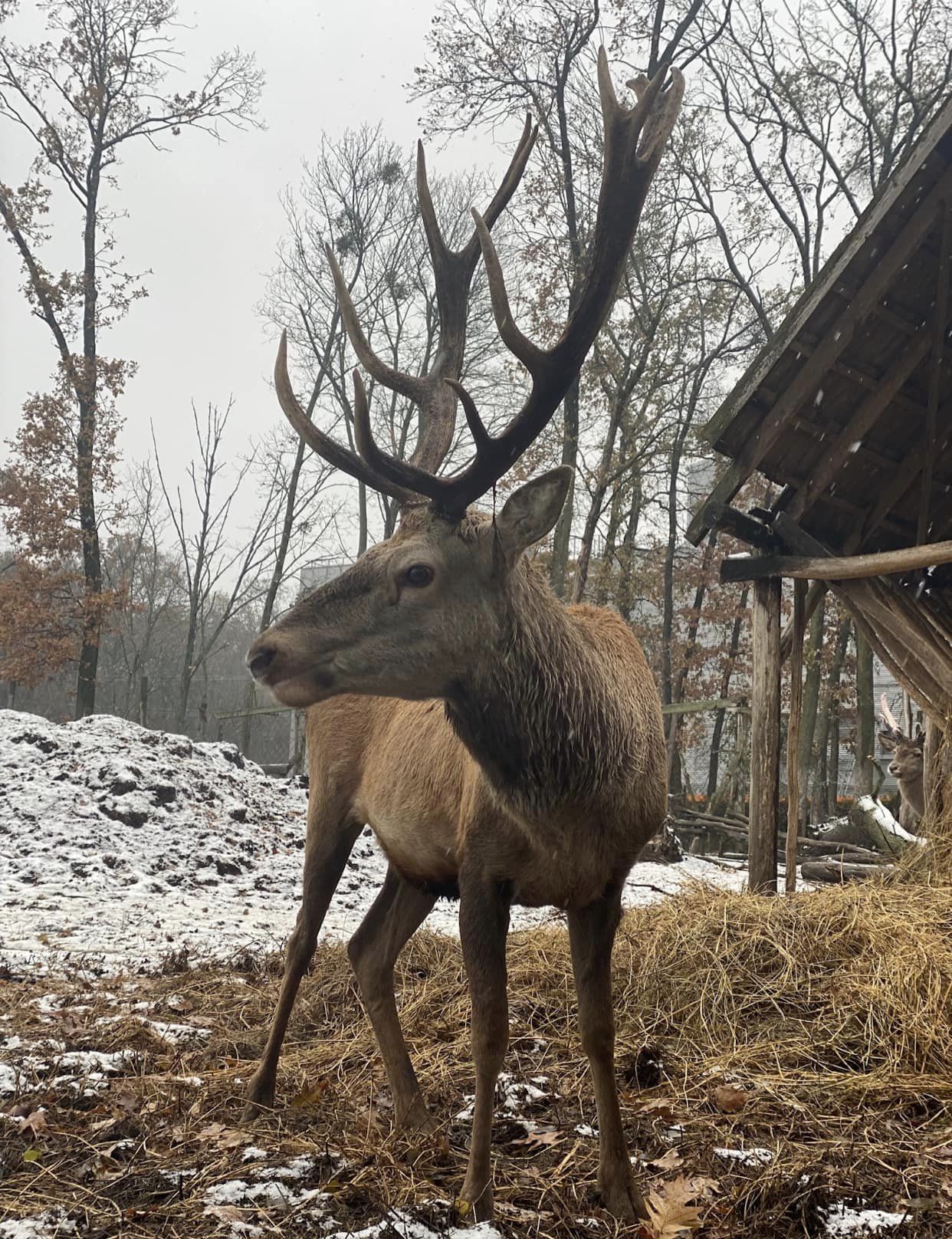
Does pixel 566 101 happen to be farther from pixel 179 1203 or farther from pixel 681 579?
pixel 179 1203

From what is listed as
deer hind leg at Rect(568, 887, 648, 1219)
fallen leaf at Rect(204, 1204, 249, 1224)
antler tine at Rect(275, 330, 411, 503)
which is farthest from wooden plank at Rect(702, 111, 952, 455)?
fallen leaf at Rect(204, 1204, 249, 1224)

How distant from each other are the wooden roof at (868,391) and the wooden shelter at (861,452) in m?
0.01

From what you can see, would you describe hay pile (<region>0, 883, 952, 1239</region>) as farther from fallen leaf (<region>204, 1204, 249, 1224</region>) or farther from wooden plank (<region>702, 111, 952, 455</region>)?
wooden plank (<region>702, 111, 952, 455</region>)

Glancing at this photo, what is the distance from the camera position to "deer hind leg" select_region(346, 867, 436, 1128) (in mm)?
3719

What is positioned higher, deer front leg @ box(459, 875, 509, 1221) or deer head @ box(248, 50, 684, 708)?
deer head @ box(248, 50, 684, 708)

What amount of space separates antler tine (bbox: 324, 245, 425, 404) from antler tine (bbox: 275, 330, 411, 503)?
0.99 feet

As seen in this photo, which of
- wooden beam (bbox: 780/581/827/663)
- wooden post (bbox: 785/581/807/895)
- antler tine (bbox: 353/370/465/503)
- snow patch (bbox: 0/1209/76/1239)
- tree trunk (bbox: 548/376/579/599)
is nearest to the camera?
snow patch (bbox: 0/1209/76/1239)

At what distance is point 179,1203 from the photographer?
2.68 metres

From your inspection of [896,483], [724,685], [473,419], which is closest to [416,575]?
[473,419]

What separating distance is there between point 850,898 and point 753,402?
3298mm

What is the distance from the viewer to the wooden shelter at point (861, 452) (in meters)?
5.77

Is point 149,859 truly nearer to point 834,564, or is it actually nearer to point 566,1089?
point 566,1089

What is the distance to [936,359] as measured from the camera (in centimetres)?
586

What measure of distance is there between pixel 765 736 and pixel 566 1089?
3839mm
